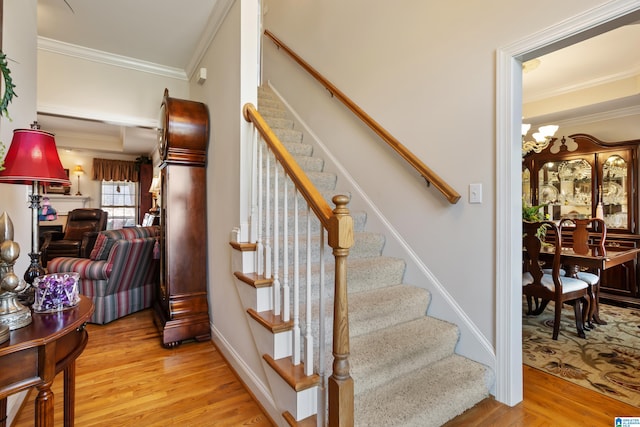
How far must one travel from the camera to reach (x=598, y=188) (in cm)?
424

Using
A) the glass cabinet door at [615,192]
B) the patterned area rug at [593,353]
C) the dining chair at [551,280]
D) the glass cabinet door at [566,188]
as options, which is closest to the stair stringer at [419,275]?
the patterned area rug at [593,353]

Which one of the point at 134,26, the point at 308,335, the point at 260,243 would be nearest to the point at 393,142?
the point at 260,243

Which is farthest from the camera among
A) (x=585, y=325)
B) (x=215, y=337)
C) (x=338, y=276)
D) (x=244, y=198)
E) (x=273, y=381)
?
(x=585, y=325)

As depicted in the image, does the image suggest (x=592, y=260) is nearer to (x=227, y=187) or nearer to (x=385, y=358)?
(x=385, y=358)

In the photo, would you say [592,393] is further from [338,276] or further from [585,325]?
[338,276]

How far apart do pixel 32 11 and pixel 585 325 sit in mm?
5331

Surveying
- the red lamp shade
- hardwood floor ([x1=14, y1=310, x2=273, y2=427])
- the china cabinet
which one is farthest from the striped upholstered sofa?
the china cabinet

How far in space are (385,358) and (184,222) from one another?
6.53 ft

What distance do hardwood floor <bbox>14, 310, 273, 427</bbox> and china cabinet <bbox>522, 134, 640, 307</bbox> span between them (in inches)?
185

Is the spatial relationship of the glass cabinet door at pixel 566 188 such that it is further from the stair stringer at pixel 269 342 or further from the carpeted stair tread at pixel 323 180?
the stair stringer at pixel 269 342

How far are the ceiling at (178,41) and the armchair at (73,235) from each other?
11.3ft

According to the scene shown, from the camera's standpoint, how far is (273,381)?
5.21ft

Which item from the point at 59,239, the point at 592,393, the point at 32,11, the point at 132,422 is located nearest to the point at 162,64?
the point at 32,11

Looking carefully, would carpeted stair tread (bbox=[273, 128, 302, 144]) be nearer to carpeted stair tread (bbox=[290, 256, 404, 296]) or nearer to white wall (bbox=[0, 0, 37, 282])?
carpeted stair tread (bbox=[290, 256, 404, 296])
